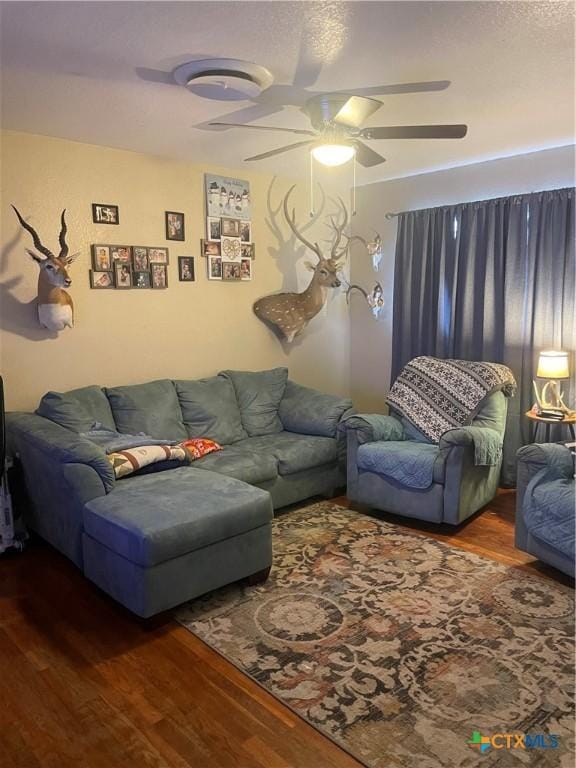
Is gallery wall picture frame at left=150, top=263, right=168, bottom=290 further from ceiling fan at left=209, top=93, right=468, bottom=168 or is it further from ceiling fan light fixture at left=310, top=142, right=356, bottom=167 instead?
ceiling fan light fixture at left=310, top=142, right=356, bottom=167

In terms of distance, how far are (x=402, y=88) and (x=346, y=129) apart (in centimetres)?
37

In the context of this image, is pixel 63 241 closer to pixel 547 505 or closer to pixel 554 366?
pixel 547 505

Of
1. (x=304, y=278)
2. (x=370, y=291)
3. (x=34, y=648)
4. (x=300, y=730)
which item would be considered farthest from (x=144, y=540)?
(x=370, y=291)

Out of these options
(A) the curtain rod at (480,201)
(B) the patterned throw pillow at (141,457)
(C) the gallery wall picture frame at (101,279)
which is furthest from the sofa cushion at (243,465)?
(A) the curtain rod at (480,201)

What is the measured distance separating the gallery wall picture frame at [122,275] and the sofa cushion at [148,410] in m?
0.70

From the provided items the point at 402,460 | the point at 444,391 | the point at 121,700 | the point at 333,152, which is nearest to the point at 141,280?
the point at 333,152

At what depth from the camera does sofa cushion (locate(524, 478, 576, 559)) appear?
108 inches

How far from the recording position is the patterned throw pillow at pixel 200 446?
3751mm

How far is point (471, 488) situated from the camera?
362 centimetres

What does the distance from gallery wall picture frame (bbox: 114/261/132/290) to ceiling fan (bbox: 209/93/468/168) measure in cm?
150

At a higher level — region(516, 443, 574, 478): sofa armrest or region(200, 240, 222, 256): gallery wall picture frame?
region(200, 240, 222, 256): gallery wall picture frame

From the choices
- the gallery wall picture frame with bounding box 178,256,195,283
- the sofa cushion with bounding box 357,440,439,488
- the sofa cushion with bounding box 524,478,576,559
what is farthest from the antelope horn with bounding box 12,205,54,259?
the sofa cushion with bounding box 524,478,576,559

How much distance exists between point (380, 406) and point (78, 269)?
2.97 meters

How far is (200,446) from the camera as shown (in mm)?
3838
